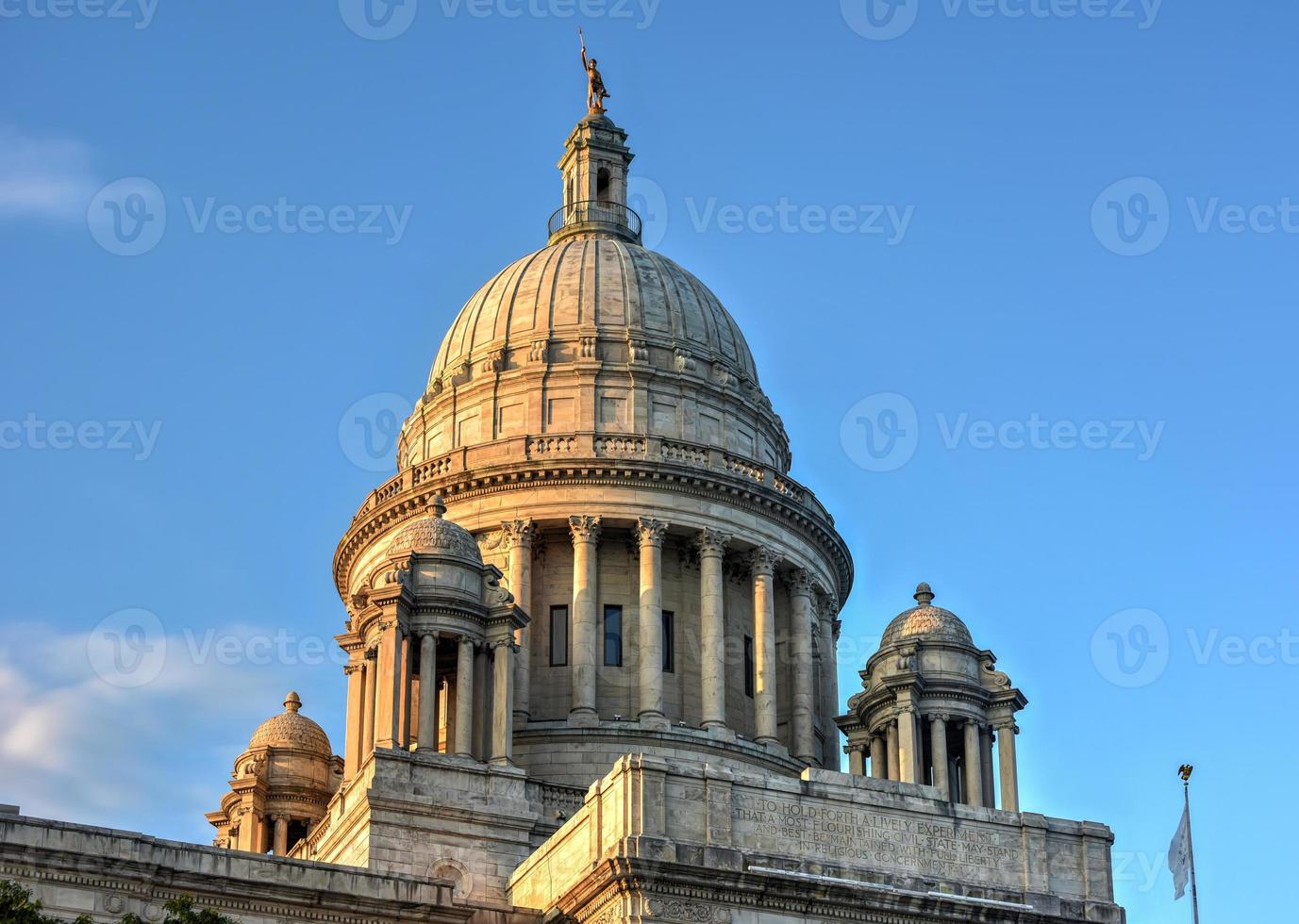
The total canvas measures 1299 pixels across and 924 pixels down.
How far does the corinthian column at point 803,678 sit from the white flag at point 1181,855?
14.8 meters

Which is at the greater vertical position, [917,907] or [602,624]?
[602,624]

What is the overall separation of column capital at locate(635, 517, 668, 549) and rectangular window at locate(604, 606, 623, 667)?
2425 mm

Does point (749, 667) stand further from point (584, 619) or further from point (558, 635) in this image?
point (558, 635)

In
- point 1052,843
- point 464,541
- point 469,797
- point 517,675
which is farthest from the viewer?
point 517,675

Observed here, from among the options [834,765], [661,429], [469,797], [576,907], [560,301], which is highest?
[560,301]

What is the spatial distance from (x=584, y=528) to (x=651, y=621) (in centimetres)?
348

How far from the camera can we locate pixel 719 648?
70.2 metres

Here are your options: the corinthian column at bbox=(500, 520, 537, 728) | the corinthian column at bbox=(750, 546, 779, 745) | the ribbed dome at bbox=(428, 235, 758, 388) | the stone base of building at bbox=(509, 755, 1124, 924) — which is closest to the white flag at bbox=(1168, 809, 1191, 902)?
the stone base of building at bbox=(509, 755, 1124, 924)

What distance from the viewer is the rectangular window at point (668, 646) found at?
7056cm

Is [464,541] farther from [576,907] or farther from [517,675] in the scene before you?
[576,907]

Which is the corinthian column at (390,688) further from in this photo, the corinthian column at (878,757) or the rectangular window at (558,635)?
the corinthian column at (878,757)

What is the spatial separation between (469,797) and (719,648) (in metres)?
12.8

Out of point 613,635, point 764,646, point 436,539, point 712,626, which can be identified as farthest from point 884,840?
point 613,635

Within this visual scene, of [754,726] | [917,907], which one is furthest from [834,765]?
[917,907]
